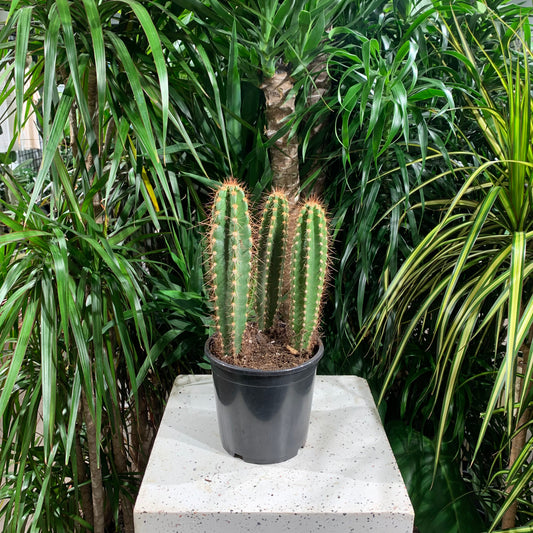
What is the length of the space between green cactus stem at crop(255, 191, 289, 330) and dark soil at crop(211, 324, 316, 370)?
0.11 ft

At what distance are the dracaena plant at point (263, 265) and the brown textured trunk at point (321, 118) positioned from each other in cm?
29

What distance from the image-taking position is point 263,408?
35.9 inches

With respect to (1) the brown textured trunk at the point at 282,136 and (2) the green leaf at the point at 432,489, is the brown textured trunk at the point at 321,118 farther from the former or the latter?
(2) the green leaf at the point at 432,489

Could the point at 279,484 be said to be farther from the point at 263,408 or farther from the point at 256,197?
the point at 256,197

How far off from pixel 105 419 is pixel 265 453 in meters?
0.49

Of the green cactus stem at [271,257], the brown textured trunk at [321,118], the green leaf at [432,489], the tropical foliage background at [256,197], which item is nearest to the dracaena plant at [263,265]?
the green cactus stem at [271,257]

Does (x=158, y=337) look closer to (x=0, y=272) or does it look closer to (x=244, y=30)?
(x=0, y=272)

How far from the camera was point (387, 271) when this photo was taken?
116 centimetres

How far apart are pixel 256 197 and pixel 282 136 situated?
0.16 metres

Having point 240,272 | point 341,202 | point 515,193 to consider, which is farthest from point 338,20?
point 240,272

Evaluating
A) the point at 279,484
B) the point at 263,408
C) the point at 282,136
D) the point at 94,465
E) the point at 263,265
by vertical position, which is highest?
the point at 282,136

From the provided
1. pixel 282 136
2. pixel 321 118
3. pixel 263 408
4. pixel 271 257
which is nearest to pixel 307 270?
pixel 271 257

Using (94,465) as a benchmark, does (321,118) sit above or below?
above

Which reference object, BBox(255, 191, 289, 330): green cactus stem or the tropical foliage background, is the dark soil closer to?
BBox(255, 191, 289, 330): green cactus stem
